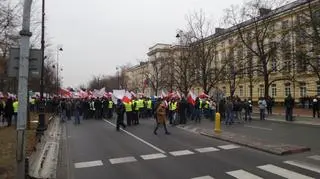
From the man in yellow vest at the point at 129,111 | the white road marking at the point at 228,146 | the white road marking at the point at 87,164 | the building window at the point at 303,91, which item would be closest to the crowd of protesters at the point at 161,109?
the man in yellow vest at the point at 129,111

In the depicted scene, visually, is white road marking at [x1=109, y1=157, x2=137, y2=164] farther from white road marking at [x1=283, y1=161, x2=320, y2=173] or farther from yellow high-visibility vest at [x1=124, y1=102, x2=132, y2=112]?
yellow high-visibility vest at [x1=124, y1=102, x2=132, y2=112]

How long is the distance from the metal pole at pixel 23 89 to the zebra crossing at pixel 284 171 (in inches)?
157

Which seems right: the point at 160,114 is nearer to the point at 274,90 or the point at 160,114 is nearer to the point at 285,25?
the point at 285,25

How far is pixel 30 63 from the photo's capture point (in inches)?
388

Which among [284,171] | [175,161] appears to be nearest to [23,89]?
[175,161]

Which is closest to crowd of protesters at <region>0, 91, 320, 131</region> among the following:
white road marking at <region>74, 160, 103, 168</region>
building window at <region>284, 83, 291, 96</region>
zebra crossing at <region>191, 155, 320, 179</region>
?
white road marking at <region>74, 160, 103, 168</region>

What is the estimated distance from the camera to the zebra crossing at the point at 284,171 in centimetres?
1028

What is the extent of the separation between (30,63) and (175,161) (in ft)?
16.9

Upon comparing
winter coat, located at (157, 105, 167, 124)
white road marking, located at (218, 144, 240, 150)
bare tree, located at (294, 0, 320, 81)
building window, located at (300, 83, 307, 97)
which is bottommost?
white road marking, located at (218, 144, 240, 150)

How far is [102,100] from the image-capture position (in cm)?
3541

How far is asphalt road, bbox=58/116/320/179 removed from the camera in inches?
425

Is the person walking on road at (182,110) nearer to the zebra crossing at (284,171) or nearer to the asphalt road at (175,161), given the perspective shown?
the asphalt road at (175,161)

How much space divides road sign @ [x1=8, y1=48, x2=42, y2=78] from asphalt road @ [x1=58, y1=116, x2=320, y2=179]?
288 centimetres

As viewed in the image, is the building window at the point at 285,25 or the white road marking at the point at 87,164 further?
the building window at the point at 285,25
